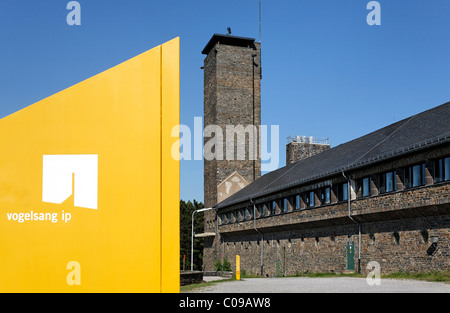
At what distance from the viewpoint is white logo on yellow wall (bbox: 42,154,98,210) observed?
158 inches

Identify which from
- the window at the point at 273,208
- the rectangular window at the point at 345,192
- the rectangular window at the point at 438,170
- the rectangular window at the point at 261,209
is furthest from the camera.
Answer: the rectangular window at the point at 261,209

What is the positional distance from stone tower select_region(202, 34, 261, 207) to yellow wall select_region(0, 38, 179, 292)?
5372 cm

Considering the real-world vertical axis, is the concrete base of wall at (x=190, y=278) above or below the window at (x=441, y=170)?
below

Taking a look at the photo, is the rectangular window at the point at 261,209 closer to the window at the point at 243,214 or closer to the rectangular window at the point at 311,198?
the window at the point at 243,214

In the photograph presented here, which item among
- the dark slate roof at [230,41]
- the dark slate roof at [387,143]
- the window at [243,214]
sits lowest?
the window at [243,214]

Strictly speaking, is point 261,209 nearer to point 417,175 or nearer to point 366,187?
point 366,187

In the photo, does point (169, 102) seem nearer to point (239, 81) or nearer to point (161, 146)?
point (161, 146)

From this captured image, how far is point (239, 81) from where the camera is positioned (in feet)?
197

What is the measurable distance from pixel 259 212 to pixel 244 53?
2568cm

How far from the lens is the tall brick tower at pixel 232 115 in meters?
58.6

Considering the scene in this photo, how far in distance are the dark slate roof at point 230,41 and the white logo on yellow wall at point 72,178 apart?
5636 centimetres

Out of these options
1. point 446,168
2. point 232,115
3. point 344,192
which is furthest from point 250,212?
point 446,168

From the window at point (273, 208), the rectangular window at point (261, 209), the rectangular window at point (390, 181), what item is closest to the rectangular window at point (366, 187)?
the rectangular window at point (390, 181)
